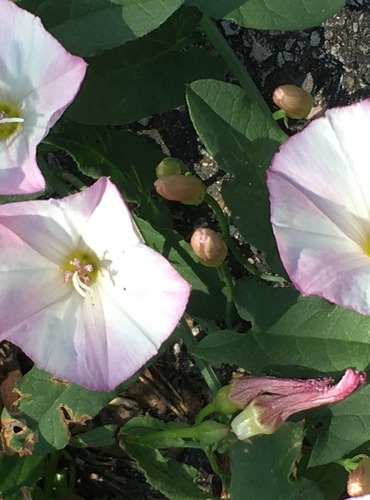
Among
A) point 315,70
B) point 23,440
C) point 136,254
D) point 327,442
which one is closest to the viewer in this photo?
point 136,254

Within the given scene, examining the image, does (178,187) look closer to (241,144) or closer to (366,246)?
(241,144)

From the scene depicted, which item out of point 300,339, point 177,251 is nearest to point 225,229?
point 177,251

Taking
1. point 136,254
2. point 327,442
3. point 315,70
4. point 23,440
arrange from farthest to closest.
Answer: point 315,70 → point 23,440 → point 327,442 → point 136,254

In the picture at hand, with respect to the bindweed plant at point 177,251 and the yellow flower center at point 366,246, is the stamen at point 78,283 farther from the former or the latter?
the yellow flower center at point 366,246

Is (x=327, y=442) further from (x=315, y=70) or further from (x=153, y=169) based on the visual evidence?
(x=315, y=70)

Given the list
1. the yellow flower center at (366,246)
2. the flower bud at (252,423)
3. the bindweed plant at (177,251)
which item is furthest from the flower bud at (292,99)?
the flower bud at (252,423)

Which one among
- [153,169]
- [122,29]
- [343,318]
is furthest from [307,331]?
[122,29]

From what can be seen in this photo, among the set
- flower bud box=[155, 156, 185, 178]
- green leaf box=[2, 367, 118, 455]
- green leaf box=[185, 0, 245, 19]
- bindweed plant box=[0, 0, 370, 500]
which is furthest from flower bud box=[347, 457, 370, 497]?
green leaf box=[185, 0, 245, 19]
